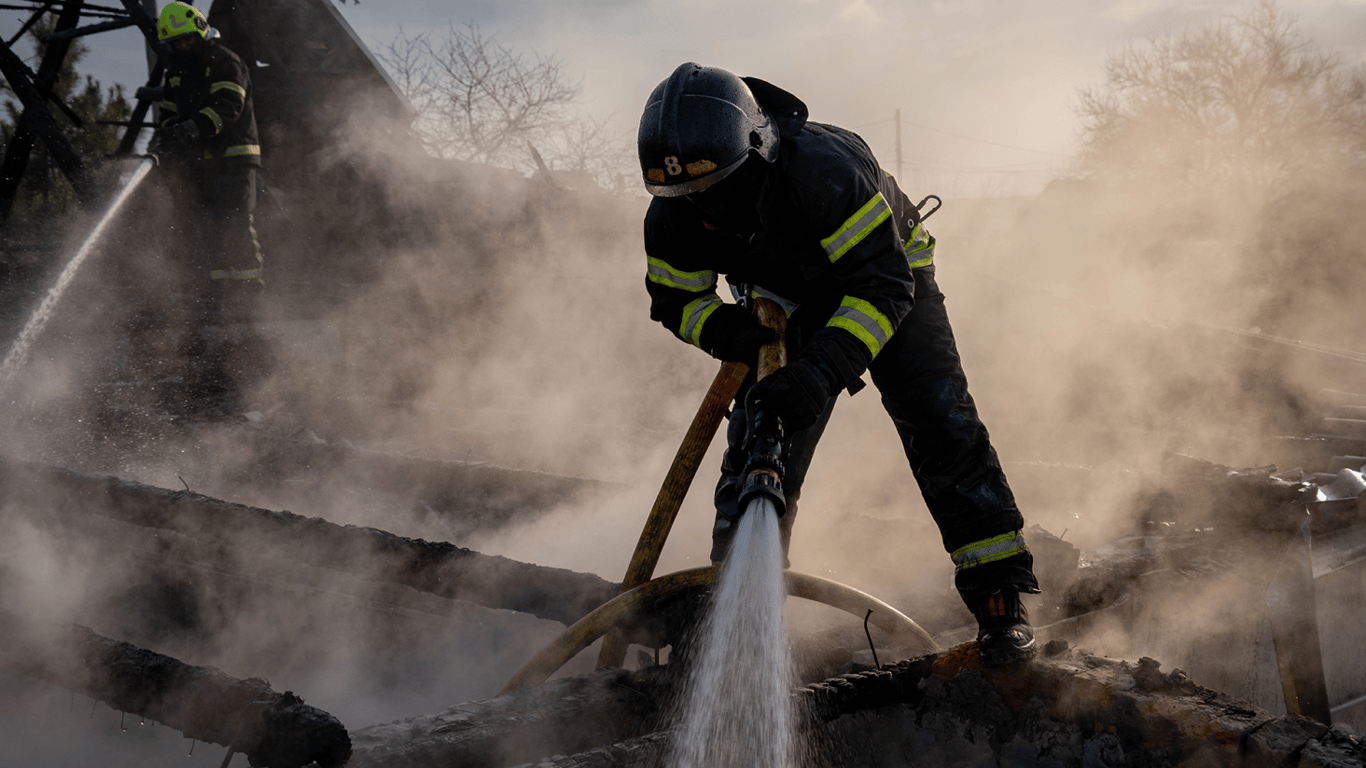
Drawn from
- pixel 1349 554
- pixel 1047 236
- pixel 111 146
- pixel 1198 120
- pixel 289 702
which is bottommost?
pixel 289 702

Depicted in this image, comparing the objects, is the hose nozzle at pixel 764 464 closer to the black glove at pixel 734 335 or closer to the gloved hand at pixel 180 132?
the black glove at pixel 734 335

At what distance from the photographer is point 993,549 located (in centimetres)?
222

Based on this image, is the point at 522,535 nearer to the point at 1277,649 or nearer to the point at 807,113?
the point at 807,113

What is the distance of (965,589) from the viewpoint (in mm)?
2248

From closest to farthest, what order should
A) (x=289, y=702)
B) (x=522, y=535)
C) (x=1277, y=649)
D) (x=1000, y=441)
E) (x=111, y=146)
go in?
(x=289, y=702)
(x=1277, y=649)
(x=522, y=535)
(x=1000, y=441)
(x=111, y=146)

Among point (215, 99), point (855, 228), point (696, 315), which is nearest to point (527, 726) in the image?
point (696, 315)

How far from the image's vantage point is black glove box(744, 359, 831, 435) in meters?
1.98

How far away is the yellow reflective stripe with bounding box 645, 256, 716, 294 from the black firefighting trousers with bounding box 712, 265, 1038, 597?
39 centimetres

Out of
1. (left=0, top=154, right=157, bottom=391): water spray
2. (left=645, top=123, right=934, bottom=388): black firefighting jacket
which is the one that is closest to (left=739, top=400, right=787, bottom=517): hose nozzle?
(left=645, top=123, right=934, bottom=388): black firefighting jacket

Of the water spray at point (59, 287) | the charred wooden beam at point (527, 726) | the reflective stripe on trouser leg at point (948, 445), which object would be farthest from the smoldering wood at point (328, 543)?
the water spray at point (59, 287)

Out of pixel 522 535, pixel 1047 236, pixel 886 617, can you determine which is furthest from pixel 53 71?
pixel 1047 236

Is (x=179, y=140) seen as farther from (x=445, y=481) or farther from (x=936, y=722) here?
(x=936, y=722)

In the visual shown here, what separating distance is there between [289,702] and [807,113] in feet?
7.15

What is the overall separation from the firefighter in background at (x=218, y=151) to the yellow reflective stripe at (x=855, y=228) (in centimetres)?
599
